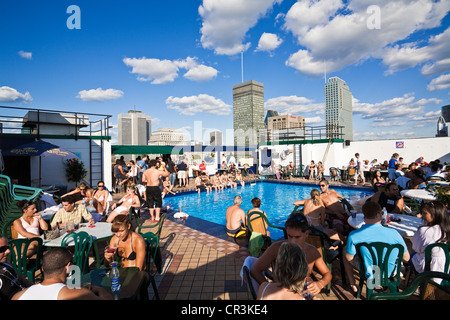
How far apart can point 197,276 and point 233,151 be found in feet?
56.3

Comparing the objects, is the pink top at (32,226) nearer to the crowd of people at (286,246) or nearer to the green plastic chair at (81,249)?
the crowd of people at (286,246)

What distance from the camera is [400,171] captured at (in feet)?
30.1

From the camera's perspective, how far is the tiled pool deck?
2980mm

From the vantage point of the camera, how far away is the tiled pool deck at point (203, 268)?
9.78 ft

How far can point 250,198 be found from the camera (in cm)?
1112

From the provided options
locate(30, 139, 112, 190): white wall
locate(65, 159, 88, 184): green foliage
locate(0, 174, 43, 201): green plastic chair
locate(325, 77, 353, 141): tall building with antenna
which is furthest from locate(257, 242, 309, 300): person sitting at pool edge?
locate(325, 77, 353, 141): tall building with antenna

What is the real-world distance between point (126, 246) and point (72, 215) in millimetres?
2046

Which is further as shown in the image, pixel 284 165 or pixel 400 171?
pixel 284 165

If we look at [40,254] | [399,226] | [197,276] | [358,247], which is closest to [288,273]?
[358,247]

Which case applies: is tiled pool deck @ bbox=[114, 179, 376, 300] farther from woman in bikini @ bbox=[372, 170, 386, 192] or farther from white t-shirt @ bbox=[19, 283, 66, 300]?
woman in bikini @ bbox=[372, 170, 386, 192]

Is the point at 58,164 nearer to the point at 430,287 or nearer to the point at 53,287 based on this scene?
the point at 53,287

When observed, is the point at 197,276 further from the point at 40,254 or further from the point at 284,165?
the point at 284,165

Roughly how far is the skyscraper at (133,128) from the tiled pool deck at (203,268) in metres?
130

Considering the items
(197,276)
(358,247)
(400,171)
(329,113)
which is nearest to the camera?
(358,247)
